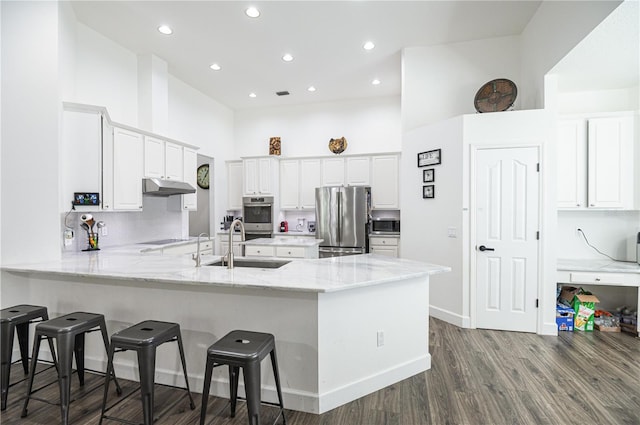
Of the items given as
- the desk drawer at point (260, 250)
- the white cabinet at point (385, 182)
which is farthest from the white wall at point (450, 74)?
the desk drawer at point (260, 250)

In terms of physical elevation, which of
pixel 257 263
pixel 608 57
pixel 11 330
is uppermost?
pixel 608 57

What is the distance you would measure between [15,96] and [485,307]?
521 cm

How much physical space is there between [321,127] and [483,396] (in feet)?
17.6

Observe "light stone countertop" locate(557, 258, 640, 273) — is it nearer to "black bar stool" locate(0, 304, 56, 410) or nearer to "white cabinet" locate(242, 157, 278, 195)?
"white cabinet" locate(242, 157, 278, 195)

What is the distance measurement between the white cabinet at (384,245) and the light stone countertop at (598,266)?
7.74 ft

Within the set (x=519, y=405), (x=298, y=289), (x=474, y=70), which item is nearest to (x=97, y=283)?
(x=298, y=289)

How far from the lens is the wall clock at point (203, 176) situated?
6.17 m

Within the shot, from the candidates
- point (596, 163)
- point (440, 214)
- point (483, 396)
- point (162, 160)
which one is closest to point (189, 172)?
point (162, 160)

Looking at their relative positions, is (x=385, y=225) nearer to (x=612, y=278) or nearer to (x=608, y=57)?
(x=612, y=278)

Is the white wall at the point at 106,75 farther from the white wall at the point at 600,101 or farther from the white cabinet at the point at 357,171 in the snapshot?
the white wall at the point at 600,101

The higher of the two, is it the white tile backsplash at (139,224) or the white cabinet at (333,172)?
the white cabinet at (333,172)

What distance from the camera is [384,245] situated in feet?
18.0

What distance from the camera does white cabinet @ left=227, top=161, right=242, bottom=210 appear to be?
6.45 meters

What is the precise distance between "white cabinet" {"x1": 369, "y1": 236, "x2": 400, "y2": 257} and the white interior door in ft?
6.57
